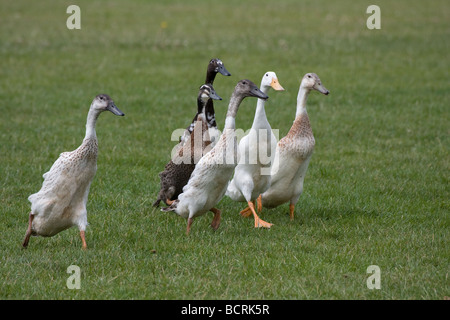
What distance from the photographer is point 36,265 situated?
5.53 metres

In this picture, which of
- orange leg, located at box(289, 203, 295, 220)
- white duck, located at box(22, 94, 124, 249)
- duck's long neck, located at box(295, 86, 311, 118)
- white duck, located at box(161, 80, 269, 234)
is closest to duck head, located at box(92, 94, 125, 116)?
white duck, located at box(22, 94, 124, 249)

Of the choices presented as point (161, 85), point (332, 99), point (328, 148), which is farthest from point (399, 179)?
point (161, 85)

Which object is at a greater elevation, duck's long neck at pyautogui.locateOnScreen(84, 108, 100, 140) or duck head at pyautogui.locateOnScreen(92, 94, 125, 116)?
duck head at pyautogui.locateOnScreen(92, 94, 125, 116)

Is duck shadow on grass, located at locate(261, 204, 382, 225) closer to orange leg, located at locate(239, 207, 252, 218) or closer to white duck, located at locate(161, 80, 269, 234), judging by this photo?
orange leg, located at locate(239, 207, 252, 218)

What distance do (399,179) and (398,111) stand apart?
3.48m

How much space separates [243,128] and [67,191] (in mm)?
4938

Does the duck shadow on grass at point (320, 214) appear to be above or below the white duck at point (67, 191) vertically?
below

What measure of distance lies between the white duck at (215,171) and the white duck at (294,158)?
0.79m

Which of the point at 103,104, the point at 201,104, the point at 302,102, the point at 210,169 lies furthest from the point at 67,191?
the point at 302,102

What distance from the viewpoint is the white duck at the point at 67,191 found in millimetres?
5703

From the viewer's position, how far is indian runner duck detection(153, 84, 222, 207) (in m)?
6.84

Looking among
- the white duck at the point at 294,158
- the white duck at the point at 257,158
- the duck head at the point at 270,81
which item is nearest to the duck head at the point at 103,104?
the white duck at the point at 257,158

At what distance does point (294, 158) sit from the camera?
683 centimetres

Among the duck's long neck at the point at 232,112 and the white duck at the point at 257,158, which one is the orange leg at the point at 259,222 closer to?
the white duck at the point at 257,158
